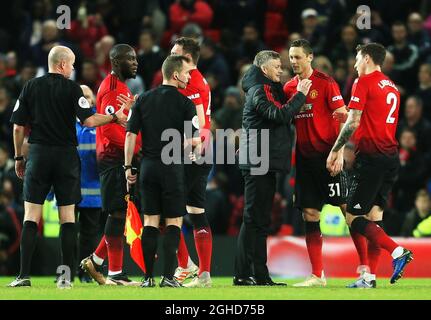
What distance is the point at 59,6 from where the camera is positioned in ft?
68.0

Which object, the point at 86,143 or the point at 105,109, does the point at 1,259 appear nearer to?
the point at 86,143

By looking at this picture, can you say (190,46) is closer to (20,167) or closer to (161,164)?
(161,164)

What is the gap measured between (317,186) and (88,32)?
938cm

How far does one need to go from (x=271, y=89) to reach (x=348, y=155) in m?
4.17

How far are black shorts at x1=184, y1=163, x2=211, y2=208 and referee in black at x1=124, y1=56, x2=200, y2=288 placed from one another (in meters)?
0.84

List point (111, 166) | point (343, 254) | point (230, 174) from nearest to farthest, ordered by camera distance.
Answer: point (111, 166) < point (343, 254) < point (230, 174)

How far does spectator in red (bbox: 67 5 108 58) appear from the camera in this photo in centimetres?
2030

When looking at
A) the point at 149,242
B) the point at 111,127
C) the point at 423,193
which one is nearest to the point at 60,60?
the point at 111,127

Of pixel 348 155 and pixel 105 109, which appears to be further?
pixel 348 155

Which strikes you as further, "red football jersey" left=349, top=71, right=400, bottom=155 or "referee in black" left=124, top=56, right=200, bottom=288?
"red football jersey" left=349, top=71, right=400, bottom=155

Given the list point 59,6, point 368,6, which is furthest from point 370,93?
point 59,6

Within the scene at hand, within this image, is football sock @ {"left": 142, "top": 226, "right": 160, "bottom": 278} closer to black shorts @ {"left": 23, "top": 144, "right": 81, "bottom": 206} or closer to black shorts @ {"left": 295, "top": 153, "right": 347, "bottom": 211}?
black shorts @ {"left": 23, "top": 144, "right": 81, "bottom": 206}

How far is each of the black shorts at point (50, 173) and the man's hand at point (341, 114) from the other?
2.64m

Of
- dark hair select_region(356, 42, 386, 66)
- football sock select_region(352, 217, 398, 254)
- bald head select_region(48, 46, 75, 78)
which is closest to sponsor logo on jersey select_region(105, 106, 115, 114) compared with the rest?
bald head select_region(48, 46, 75, 78)
